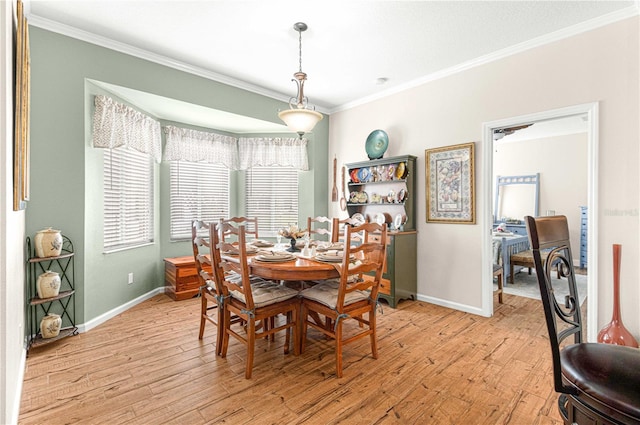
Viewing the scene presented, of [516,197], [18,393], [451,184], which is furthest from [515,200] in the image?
[18,393]

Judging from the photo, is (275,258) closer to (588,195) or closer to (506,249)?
(588,195)

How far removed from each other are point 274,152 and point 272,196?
0.73m

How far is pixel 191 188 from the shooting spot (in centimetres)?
460

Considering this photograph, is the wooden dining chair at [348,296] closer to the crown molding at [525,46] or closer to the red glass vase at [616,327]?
the red glass vase at [616,327]

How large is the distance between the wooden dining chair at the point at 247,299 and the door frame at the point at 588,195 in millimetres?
2245

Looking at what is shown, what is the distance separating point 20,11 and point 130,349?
249 centimetres

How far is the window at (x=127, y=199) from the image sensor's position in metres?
3.44

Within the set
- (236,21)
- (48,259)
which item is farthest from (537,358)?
(48,259)

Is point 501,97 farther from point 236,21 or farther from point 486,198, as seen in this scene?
point 236,21

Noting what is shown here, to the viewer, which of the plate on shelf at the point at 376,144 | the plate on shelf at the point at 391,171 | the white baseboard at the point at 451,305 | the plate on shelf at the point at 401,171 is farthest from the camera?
the plate on shelf at the point at 376,144

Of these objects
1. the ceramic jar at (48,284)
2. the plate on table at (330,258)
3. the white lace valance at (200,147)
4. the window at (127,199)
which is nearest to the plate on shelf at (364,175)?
the white lace valance at (200,147)

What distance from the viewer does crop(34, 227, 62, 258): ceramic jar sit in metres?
2.54

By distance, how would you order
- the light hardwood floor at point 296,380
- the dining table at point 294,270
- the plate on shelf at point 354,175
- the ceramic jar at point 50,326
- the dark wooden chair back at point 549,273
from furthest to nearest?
the plate on shelf at point 354,175 → the ceramic jar at point 50,326 → the dining table at point 294,270 → the light hardwood floor at point 296,380 → the dark wooden chair back at point 549,273

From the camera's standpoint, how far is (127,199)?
12.2 feet
